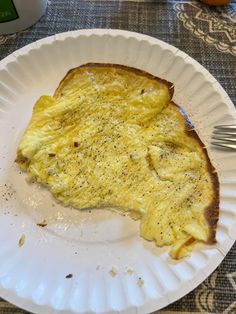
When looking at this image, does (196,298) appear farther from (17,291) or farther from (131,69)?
(131,69)

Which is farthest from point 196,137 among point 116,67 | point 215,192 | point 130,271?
point 130,271

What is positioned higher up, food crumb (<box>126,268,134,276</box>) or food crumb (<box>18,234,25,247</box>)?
food crumb (<box>18,234,25,247</box>)

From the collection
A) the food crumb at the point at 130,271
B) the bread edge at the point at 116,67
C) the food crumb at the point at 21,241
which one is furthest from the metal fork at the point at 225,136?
the food crumb at the point at 21,241

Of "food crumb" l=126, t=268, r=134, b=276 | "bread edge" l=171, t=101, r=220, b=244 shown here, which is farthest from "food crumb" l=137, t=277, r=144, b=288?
"bread edge" l=171, t=101, r=220, b=244

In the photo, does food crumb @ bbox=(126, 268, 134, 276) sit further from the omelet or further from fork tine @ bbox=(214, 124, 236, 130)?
fork tine @ bbox=(214, 124, 236, 130)

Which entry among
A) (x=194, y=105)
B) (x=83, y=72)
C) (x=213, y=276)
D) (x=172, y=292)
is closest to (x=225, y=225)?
(x=213, y=276)
